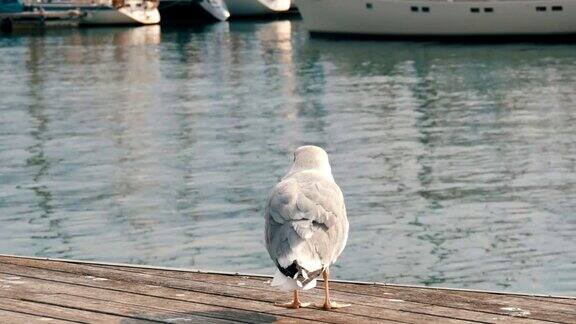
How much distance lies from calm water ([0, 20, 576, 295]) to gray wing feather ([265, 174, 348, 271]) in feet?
24.7

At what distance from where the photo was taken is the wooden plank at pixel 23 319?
730 cm

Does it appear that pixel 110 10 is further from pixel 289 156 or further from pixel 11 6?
pixel 289 156

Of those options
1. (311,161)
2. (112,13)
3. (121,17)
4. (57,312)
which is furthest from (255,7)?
Answer: (57,312)

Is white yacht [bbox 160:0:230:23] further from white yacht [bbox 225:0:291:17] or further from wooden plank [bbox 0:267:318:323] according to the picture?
wooden plank [bbox 0:267:318:323]

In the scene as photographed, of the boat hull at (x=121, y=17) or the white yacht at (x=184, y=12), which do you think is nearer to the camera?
the boat hull at (x=121, y=17)

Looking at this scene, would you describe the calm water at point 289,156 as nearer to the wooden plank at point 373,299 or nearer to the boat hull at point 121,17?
the wooden plank at point 373,299

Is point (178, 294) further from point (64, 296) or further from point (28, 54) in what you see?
point (28, 54)

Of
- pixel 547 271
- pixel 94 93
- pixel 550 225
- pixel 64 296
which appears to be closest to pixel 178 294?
pixel 64 296

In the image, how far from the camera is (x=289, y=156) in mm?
25172

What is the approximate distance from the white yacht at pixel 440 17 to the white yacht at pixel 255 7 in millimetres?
14672

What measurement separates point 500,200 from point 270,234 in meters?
13.1

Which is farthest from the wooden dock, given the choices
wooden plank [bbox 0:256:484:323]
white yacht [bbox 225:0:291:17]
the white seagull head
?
Result: white yacht [bbox 225:0:291:17]

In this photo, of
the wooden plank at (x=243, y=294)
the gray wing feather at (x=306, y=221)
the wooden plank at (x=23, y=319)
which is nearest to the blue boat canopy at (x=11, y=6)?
the wooden plank at (x=243, y=294)

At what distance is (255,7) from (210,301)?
216 feet
